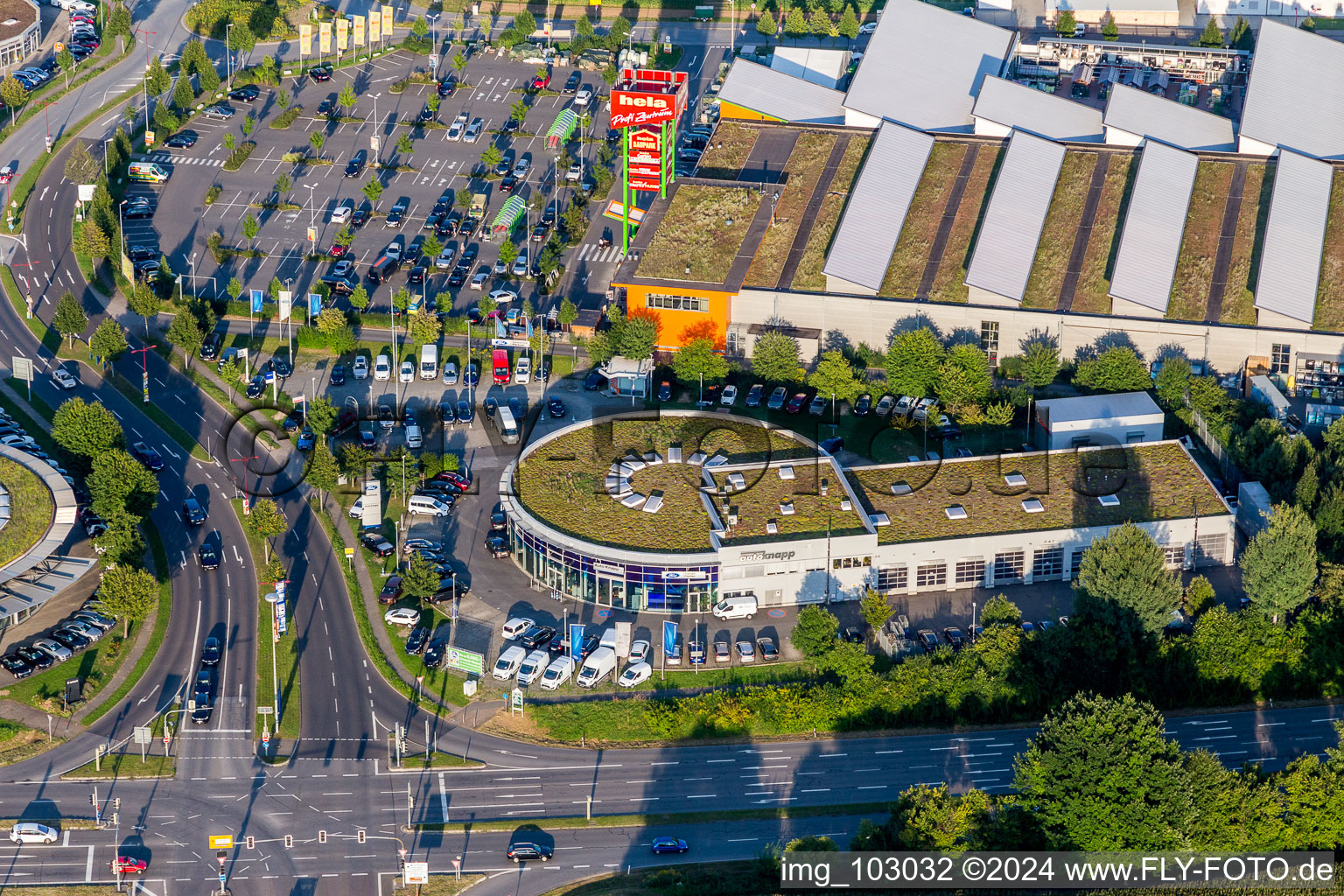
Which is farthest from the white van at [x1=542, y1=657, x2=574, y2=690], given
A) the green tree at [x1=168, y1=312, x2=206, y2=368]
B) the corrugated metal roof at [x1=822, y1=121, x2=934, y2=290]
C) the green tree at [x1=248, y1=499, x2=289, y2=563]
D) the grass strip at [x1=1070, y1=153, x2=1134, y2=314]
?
the grass strip at [x1=1070, y1=153, x2=1134, y2=314]

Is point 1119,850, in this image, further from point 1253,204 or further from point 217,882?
point 1253,204

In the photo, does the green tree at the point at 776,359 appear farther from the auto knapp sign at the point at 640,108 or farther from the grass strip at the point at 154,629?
the grass strip at the point at 154,629

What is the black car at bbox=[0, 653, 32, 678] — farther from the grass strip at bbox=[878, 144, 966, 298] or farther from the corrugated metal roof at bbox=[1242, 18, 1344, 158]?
the corrugated metal roof at bbox=[1242, 18, 1344, 158]

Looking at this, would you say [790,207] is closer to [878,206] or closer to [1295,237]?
[878,206]

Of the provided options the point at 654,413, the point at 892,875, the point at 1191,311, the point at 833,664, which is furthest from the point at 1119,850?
the point at 1191,311

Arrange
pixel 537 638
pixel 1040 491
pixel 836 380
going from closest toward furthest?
1. pixel 537 638
2. pixel 1040 491
3. pixel 836 380

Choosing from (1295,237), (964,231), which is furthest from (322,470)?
(1295,237)

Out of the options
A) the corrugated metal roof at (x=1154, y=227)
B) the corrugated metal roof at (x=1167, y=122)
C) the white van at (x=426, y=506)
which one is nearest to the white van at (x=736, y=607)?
the white van at (x=426, y=506)
